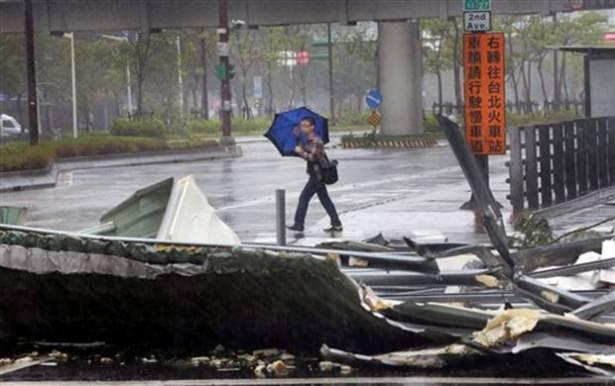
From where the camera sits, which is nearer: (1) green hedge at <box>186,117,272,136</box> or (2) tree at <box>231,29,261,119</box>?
(1) green hedge at <box>186,117,272,136</box>

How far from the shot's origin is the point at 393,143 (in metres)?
48.8

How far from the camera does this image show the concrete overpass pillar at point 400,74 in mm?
51000

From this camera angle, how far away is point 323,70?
4284 inches

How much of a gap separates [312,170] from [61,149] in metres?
22.9

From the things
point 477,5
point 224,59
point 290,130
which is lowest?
point 290,130

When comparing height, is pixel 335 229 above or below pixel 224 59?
below

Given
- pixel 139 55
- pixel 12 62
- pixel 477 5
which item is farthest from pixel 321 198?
pixel 12 62

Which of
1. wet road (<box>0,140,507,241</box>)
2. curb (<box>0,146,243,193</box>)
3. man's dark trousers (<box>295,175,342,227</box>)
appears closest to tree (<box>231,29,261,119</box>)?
curb (<box>0,146,243,193</box>)

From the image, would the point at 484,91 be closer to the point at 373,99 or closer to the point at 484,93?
the point at 484,93

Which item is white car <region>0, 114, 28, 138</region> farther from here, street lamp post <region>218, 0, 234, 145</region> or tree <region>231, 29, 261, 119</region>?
street lamp post <region>218, 0, 234, 145</region>

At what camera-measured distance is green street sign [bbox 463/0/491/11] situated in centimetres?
1878

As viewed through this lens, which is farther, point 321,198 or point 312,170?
point 321,198

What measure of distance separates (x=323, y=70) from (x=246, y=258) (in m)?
101

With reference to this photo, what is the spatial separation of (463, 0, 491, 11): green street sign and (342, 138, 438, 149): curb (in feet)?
95.3
